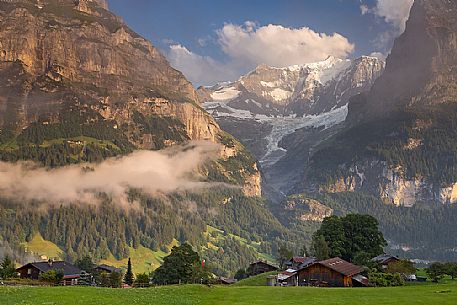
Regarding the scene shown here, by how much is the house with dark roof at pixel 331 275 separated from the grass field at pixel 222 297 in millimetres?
29016

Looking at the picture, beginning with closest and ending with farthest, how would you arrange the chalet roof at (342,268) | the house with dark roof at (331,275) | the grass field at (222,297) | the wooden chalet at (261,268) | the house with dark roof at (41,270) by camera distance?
the grass field at (222,297)
the house with dark roof at (331,275)
the chalet roof at (342,268)
the house with dark roof at (41,270)
the wooden chalet at (261,268)

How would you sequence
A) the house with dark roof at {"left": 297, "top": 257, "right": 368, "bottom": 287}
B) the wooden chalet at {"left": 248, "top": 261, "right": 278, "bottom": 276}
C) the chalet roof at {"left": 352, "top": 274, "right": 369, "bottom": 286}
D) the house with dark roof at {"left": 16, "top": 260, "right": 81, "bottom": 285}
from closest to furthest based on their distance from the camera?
the chalet roof at {"left": 352, "top": 274, "right": 369, "bottom": 286}, the house with dark roof at {"left": 297, "top": 257, "right": 368, "bottom": 287}, the house with dark roof at {"left": 16, "top": 260, "right": 81, "bottom": 285}, the wooden chalet at {"left": 248, "top": 261, "right": 278, "bottom": 276}

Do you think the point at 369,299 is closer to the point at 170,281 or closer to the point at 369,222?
the point at 170,281

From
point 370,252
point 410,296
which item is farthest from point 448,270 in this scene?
point 410,296

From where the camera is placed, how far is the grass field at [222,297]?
5816 cm

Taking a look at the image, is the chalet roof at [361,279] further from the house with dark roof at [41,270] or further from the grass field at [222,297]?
the house with dark roof at [41,270]

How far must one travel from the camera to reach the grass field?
58.2 m

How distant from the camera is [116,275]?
13238cm

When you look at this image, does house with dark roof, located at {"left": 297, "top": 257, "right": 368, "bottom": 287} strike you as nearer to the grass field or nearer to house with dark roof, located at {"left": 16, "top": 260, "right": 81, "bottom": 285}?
the grass field

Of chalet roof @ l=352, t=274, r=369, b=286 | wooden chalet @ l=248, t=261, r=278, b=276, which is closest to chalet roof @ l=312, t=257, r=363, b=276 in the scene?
chalet roof @ l=352, t=274, r=369, b=286

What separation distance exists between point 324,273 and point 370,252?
50.0m

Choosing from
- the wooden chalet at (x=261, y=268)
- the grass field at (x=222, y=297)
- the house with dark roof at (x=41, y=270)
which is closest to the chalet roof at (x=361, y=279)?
the grass field at (x=222, y=297)

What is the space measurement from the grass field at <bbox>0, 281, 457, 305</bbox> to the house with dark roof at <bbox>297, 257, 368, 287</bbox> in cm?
2902

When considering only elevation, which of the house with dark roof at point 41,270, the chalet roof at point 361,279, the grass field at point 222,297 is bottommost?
the grass field at point 222,297
